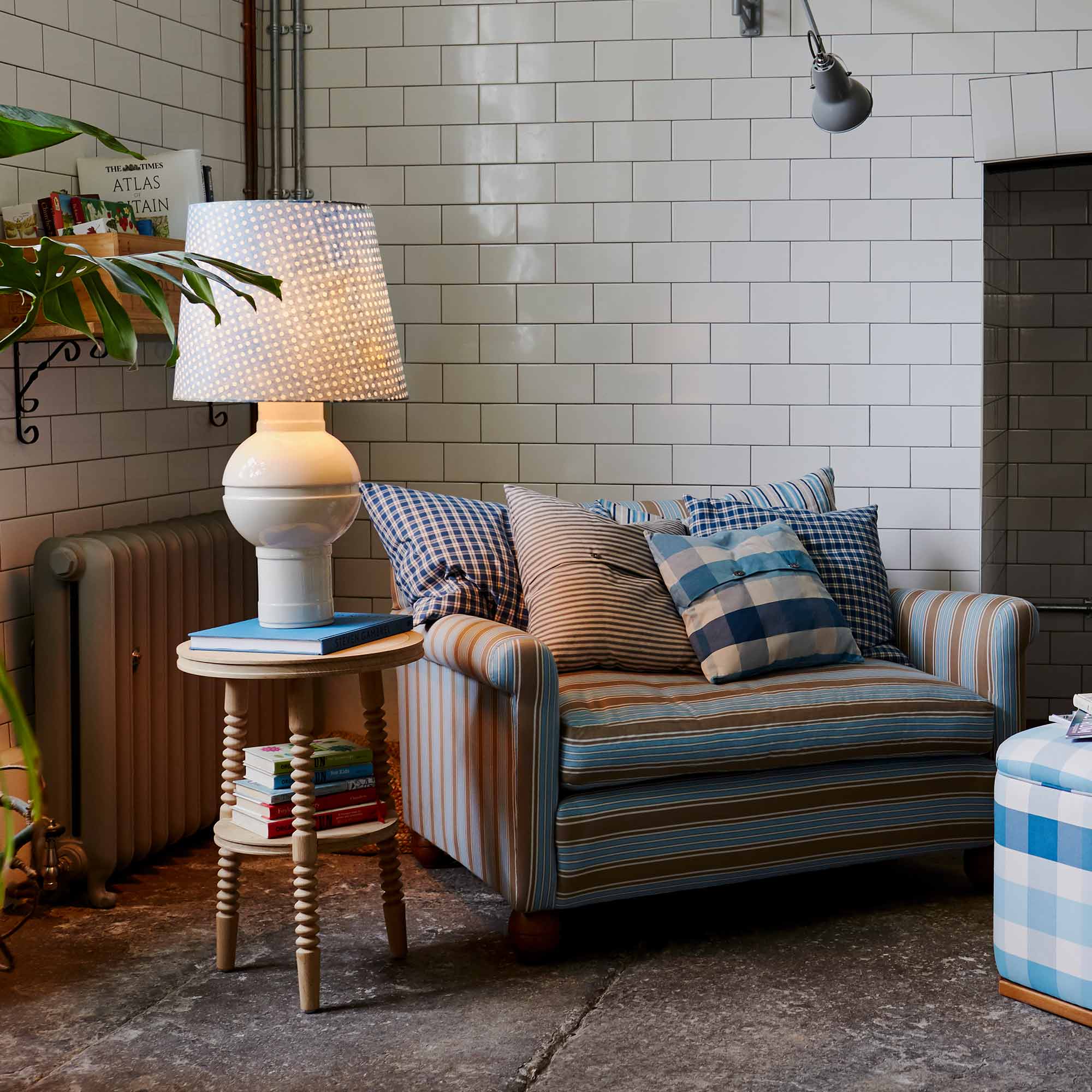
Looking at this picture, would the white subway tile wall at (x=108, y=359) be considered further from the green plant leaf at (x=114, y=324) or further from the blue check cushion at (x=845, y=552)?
the green plant leaf at (x=114, y=324)

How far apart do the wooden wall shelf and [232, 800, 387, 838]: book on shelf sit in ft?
3.45

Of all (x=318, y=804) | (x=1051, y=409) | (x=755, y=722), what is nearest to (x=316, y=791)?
(x=318, y=804)

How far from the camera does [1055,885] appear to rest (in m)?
2.39

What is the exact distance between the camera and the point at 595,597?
3.11 m

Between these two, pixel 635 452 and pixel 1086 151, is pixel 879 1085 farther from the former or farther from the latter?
pixel 1086 151

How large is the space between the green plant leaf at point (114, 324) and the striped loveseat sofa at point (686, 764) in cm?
154

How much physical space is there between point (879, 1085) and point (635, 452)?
2299mm

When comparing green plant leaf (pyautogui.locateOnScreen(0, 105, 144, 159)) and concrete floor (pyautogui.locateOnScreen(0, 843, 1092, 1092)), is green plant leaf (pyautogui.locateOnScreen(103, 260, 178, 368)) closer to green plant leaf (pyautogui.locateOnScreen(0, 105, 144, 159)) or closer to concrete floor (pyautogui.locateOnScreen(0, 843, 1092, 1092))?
green plant leaf (pyautogui.locateOnScreen(0, 105, 144, 159))

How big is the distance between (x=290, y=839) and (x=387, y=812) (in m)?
0.23

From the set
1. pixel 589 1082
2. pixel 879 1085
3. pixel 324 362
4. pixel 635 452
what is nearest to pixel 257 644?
pixel 324 362

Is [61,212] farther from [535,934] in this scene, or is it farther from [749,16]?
[749,16]

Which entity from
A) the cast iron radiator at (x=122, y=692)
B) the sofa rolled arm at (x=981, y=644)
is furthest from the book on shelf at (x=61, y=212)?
the sofa rolled arm at (x=981, y=644)

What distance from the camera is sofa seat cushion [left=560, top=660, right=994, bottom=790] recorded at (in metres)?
2.70

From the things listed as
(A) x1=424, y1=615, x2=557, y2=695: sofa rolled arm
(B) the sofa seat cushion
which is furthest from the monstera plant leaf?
(B) the sofa seat cushion
